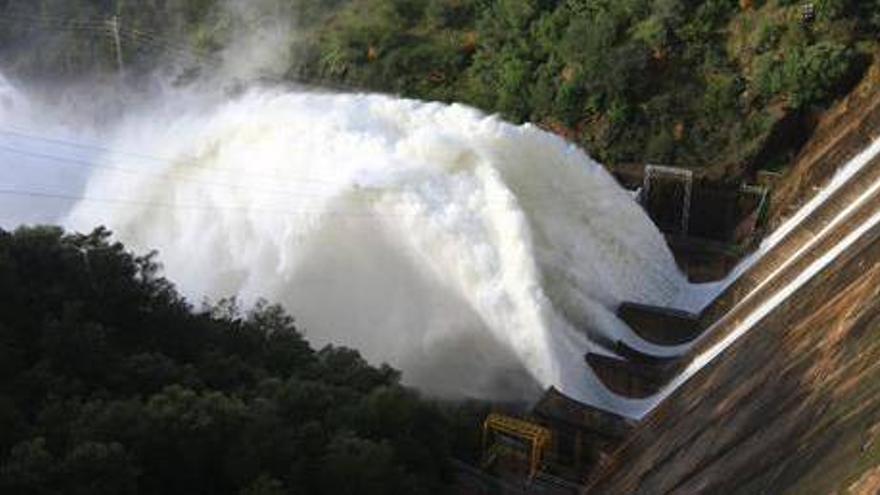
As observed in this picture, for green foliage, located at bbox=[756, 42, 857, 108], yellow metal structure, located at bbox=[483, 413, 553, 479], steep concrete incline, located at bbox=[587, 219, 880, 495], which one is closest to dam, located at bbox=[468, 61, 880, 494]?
steep concrete incline, located at bbox=[587, 219, 880, 495]

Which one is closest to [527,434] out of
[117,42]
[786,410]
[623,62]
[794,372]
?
[794,372]

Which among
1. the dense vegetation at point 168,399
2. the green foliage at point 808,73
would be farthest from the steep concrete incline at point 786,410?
the green foliage at point 808,73

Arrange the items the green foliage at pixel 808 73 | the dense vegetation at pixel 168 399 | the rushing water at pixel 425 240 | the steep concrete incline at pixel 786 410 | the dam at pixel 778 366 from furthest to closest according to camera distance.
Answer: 1. the green foliage at pixel 808 73
2. the rushing water at pixel 425 240
3. the dense vegetation at pixel 168 399
4. the dam at pixel 778 366
5. the steep concrete incline at pixel 786 410

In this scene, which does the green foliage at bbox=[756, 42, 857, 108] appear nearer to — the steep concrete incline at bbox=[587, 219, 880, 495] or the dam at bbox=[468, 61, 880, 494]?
the dam at bbox=[468, 61, 880, 494]

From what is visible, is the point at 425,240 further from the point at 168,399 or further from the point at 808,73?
the point at 808,73

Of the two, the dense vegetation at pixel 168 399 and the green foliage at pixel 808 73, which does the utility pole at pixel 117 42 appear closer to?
the green foliage at pixel 808 73

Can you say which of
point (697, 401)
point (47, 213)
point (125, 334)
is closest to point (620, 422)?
point (697, 401)
